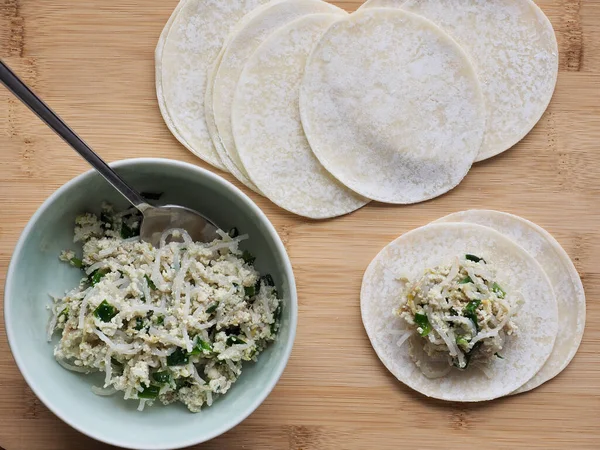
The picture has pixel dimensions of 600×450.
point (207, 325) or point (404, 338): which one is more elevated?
point (207, 325)

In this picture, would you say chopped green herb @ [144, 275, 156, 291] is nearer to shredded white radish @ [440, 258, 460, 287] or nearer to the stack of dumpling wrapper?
the stack of dumpling wrapper

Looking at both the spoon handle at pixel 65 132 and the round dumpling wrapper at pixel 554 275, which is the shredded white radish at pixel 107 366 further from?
the round dumpling wrapper at pixel 554 275

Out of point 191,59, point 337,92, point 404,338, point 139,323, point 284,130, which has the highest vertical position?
point 191,59

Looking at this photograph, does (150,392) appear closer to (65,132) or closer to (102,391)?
(102,391)

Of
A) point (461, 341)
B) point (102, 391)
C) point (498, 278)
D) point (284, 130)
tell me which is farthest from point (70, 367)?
point (498, 278)

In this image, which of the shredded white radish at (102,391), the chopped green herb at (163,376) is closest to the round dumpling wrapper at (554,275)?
the chopped green herb at (163,376)
